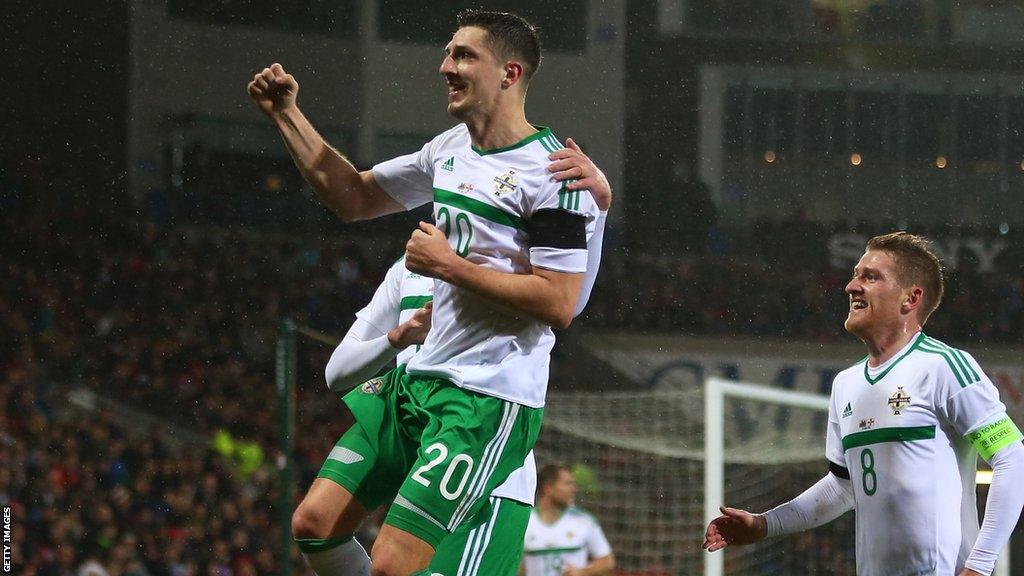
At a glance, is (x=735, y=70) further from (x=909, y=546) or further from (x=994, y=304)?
(x=909, y=546)

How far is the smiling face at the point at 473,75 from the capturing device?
2691 mm

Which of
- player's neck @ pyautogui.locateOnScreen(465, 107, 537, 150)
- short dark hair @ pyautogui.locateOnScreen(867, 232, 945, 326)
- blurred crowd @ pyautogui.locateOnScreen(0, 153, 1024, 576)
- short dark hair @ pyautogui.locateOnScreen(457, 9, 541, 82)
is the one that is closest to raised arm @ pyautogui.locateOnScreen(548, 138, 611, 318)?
player's neck @ pyautogui.locateOnScreen(465, 107, 537, 150)

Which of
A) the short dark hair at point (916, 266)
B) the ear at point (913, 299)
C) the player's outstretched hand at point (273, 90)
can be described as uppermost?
the player's outstretched hand at point (273, 90)

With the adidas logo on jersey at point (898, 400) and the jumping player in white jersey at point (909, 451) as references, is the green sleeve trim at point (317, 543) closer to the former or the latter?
the jumping player in white jersey at point (909, 451)

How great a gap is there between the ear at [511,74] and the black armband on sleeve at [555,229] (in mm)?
323

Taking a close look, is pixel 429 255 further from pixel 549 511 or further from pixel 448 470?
pixel 549 511

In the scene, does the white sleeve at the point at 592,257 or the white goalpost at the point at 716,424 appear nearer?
the white sleeve at the point at 592,257

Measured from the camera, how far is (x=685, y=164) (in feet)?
43.2

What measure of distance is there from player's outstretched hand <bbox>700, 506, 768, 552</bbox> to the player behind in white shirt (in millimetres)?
3263

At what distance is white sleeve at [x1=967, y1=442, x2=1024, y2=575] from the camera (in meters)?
2.86

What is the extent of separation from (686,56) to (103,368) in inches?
244

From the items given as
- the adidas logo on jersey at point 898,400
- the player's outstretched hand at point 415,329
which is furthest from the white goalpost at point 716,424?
the player's outstretched hand at point 415,329

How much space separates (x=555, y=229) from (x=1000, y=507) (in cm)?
122

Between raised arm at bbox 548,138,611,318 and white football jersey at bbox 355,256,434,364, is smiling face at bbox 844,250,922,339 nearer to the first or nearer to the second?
raised arm at bbox 548,138,611,318
